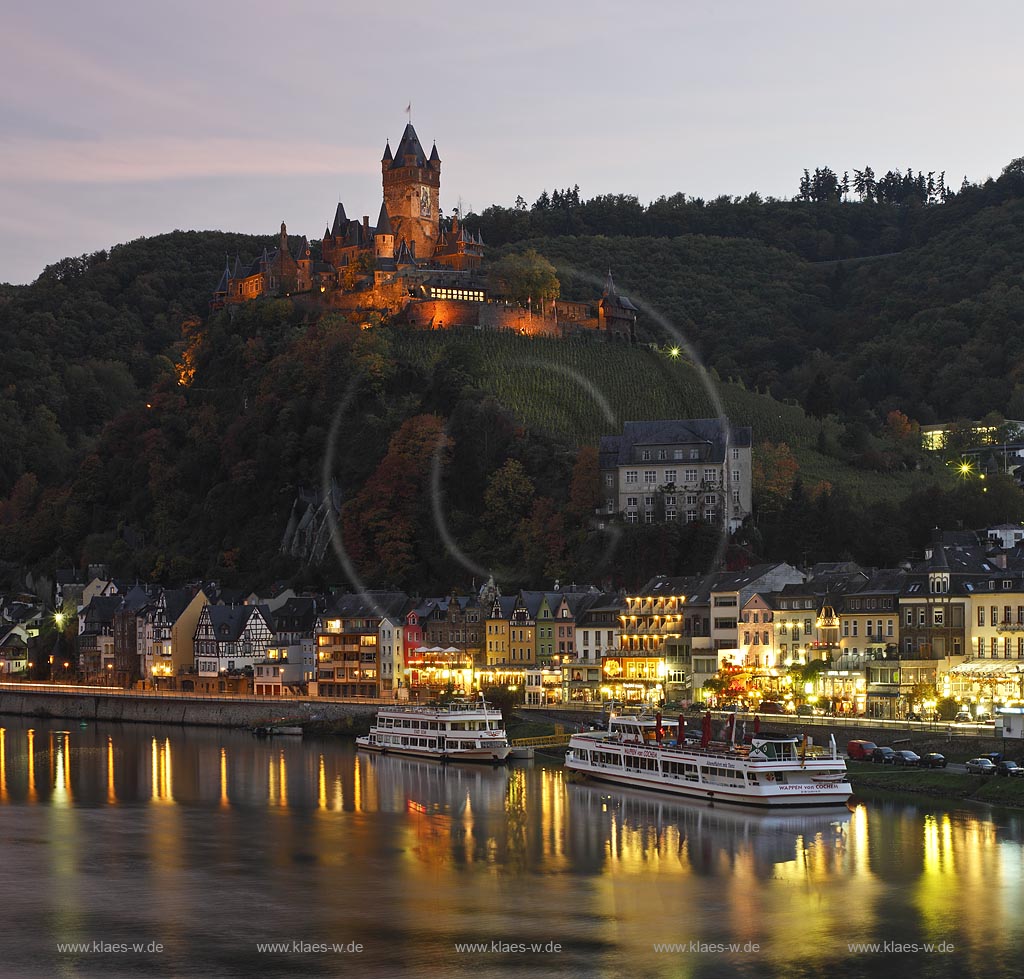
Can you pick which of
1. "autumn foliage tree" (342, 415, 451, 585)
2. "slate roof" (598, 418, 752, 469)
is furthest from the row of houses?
"slate roof" (598, 418, 752, 469)

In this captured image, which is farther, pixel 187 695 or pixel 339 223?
pixel 339 223

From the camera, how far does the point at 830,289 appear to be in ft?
589

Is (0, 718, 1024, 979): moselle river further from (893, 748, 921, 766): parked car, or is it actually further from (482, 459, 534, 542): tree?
(482, 459, 534, 542): tree

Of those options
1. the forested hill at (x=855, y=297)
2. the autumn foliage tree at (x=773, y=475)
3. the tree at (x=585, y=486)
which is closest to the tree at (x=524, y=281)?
the forested hill at (x=855, y=297)

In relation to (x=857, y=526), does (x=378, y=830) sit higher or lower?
lower

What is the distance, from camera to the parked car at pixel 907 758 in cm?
5806

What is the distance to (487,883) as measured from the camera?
4509cm

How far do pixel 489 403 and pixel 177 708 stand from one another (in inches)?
1154

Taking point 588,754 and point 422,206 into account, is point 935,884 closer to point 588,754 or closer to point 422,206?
point 588,754

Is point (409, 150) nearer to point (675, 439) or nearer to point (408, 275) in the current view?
point (408, 275)

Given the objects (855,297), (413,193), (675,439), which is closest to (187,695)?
(675,439)

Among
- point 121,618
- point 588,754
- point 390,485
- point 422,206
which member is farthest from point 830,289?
point 588,754

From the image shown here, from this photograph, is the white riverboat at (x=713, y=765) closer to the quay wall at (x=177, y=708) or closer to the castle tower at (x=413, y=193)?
the quay wall at (x=177, y=708)

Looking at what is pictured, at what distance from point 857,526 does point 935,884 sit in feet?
164
